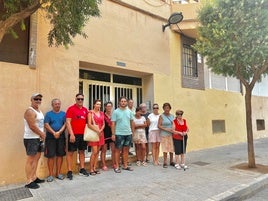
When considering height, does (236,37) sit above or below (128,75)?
above

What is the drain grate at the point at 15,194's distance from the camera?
4.87 metres

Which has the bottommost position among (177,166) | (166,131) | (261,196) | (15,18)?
(261,196)

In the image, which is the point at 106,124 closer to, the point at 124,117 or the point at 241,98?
the point at 124,117

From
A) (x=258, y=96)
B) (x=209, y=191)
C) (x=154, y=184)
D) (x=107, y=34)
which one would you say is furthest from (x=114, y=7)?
(x=258, y=96)

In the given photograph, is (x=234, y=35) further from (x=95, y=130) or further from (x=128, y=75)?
(x=95, y=130)

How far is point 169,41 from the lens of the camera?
9852mm

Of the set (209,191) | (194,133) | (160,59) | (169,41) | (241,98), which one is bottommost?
(209,191)

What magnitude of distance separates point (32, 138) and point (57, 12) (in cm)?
257

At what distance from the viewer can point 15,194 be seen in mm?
5074

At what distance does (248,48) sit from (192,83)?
3967mm

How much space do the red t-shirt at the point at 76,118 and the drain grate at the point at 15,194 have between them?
164cm

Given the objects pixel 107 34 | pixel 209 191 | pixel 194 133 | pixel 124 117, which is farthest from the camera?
pixel 194 133

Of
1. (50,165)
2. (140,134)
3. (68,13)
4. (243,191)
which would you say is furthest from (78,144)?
(243,191)

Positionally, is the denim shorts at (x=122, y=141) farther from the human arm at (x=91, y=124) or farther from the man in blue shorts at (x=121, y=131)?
the human arm at (x=91, y=124)
